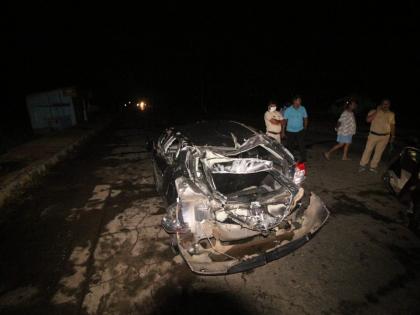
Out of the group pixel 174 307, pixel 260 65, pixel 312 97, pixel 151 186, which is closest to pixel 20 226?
pixel 151 186

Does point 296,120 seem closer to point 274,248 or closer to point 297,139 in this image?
point 297,139

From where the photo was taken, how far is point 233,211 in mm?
2850

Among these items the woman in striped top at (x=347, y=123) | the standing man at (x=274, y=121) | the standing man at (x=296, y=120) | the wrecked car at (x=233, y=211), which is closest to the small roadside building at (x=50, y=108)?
the standing man at (x=274, y=121)

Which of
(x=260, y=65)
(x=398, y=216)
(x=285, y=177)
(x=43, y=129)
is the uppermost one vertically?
(x=260, y=65)

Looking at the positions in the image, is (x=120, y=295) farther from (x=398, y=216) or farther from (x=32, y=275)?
(x=398, y=216)

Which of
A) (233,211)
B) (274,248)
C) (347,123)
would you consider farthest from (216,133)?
(347,123)

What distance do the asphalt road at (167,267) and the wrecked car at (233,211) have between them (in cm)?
37

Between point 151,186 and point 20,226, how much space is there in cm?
249

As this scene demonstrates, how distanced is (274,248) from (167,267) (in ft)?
4.46

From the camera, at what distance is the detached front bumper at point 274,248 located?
264cm

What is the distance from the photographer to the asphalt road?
2.61m

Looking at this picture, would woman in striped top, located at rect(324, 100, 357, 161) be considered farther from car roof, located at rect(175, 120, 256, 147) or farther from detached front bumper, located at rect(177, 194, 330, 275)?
detached front bumper, located at rect(177, 194, 330, 275)

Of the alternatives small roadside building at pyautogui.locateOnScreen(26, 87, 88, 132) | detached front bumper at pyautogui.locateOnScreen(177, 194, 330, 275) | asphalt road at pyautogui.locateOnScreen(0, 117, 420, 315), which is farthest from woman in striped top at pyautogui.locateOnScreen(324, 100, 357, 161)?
small roadside building at pyautogui.locateOnScreen(26, 87, 88, 132)

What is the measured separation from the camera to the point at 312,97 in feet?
85.8
